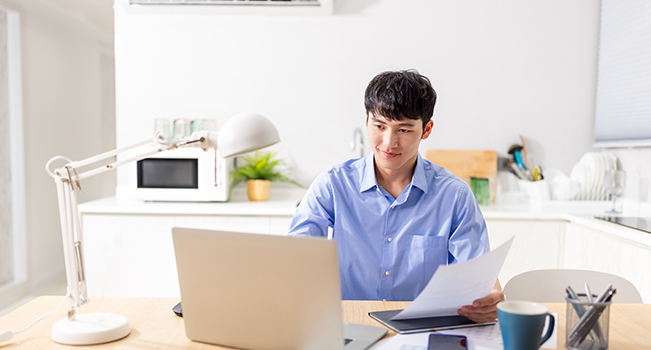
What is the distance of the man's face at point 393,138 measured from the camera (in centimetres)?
138

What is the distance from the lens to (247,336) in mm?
900

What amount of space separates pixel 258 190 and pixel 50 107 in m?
2.34

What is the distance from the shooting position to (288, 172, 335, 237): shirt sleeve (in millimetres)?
1445

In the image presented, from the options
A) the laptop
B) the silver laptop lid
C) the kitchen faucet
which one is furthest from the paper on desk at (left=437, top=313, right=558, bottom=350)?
the kitchen faucet

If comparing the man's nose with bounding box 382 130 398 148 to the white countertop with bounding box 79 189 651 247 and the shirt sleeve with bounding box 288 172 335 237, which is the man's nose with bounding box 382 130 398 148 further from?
the white countertop with bounding box 79 189 651 247

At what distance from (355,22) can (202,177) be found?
130cm

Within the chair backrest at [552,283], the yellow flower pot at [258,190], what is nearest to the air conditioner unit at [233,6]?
the yellow flower pot at [258,190]

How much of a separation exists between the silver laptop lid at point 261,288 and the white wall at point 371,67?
7.16 ft

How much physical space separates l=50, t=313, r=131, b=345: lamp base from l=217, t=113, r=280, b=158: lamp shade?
0.41 m

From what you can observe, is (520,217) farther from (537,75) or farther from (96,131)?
(96,131)

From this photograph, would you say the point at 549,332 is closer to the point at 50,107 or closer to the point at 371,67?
the point at 371,67

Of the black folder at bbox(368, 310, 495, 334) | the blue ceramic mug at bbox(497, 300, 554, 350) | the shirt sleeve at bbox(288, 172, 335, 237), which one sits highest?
the shirt sleeve at bbox(288, 172, 335, 237)

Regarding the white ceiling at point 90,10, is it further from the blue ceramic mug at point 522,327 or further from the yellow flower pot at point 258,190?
the blue ceramic mug at point 522,327

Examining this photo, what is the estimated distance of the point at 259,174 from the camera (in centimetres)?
293
